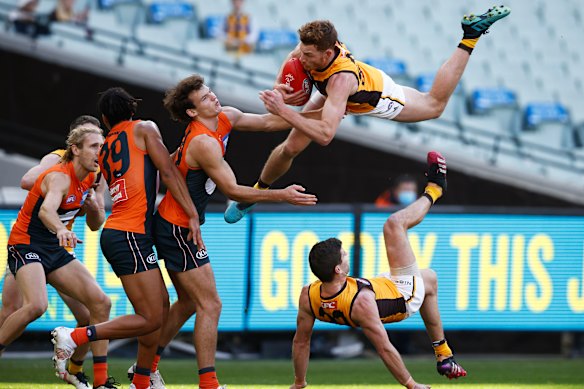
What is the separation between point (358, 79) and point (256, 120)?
0.83 m

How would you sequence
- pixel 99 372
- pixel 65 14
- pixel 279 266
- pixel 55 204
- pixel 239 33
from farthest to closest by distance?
1. pixel 239 33
2. pixel 65 14
3. pixel 279 266
4. pixel 99 372
5. pixel 55 204

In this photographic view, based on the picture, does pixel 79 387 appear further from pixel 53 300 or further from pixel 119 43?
pixel 119 43

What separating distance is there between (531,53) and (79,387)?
38.9ft

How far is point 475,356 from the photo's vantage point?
11.7 meters

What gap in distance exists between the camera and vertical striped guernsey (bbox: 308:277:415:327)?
7.70 metres

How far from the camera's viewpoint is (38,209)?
817cm

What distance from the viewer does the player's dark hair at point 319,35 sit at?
774cm

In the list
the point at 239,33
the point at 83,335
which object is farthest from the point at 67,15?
the point at 83,335

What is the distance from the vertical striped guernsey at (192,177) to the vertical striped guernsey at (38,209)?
667 mm

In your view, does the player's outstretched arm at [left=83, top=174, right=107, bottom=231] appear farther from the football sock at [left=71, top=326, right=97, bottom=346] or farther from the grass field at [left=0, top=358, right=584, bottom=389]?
the grass field at [left=0, top=358, right=584, bottom=389]

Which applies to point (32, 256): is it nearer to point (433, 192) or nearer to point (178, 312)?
point (178, 312)

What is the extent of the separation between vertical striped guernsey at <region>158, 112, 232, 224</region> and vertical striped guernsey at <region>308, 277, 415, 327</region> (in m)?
1.04

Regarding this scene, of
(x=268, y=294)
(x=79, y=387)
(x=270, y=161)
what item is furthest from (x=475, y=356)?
(x=79, y=387)

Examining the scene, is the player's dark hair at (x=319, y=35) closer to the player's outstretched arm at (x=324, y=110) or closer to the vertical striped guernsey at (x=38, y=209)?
the player's outstretched arm at (x=324, y=110)
